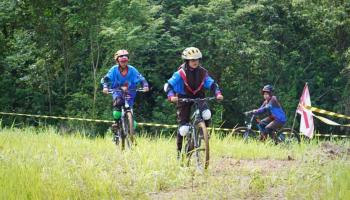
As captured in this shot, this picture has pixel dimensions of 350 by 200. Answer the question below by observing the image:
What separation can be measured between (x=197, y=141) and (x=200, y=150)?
0.24 metres

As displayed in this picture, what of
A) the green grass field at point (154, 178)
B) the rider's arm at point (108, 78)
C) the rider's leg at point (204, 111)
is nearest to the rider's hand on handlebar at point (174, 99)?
the rider's leg at point (204, 111)

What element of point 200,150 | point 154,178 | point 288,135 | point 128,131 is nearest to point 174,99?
point 200,150

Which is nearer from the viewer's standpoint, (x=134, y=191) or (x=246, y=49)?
(x=134, y=191)

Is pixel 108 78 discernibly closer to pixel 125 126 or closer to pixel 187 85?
pixel 125 126

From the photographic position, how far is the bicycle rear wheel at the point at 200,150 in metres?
7.29

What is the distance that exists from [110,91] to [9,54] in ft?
62.3

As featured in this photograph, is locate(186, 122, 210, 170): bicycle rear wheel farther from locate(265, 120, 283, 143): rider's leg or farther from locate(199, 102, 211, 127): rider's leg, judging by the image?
locate(265, 120, 283, 143): rider's leg

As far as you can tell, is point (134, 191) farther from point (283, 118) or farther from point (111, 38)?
point (111, 38)

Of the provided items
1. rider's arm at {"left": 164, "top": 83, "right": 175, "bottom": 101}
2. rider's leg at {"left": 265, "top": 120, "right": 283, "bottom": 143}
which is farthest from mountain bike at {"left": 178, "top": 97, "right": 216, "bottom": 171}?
rider's leg at {"left": 265, "top": 120, "right": 283, "bottom": 143}

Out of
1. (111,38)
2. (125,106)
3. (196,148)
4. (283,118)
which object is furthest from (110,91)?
(111,38)

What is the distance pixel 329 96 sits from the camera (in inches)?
1166

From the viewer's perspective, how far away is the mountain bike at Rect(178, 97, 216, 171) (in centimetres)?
734

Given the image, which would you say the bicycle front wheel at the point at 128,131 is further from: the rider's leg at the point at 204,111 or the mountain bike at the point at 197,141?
the rider's leg at the point at 204,111

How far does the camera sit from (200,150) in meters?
7.43
